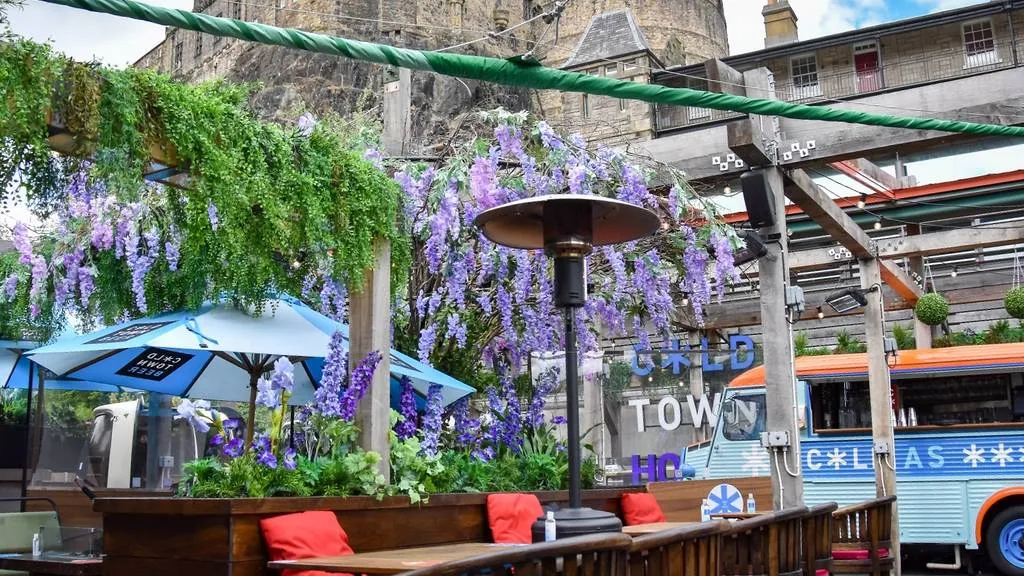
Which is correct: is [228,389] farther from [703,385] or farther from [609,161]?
[703,385]

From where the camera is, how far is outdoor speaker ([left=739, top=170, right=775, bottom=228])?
7520mm

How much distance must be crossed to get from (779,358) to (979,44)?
1036 inches

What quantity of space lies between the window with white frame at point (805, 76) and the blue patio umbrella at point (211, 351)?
25.6 m

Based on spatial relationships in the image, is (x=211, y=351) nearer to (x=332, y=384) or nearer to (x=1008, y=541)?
(x=332, y=384)

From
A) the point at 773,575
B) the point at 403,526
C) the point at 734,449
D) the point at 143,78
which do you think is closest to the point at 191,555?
the point at 403,526

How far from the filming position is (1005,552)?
37.9ft

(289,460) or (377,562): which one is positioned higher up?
(289,460)

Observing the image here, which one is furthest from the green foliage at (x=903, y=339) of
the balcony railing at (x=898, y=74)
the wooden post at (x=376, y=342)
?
the wooden post at (x=376, y=342)

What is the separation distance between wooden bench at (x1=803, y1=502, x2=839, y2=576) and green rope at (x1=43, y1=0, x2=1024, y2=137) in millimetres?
2201

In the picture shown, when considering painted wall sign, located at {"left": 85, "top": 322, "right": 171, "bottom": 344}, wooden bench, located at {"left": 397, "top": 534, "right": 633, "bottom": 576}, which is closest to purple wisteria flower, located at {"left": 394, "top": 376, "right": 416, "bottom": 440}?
painted wall sign, located at {"left": 85, "top": 322, "right": 171, "bottom": 344}

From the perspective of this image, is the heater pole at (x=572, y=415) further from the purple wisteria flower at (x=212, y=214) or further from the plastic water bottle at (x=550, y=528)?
the purple wisteria flower at (x=212, y=214)

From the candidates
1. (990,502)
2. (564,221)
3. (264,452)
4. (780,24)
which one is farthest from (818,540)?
(780,24)

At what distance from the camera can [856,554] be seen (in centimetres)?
697

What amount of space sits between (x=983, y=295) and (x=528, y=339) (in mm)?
13814
